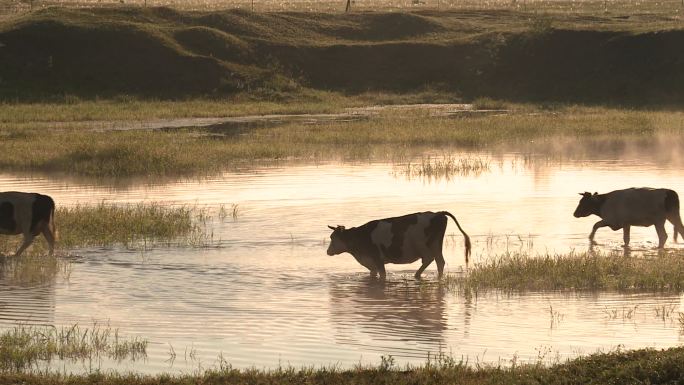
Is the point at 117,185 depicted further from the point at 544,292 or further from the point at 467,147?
the point at 544,292

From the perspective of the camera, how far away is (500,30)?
7075 cm

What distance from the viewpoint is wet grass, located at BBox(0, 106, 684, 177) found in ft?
113

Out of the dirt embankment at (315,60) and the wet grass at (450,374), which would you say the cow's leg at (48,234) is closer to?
the wet grass at (450,374)

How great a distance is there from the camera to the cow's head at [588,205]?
74.1 ft

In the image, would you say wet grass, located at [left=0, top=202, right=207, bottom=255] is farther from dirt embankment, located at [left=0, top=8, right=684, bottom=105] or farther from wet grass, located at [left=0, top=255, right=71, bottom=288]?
dirt embankment, located at [left=0, top=8, right=684, bottom=105]

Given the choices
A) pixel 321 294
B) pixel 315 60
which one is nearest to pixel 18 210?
pixel 321 294

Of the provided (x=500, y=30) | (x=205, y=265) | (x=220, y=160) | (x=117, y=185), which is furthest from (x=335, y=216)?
(x=500, y=30)

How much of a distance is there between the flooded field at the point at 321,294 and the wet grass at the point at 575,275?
586 mm

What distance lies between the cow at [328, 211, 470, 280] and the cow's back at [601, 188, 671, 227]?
3.97 meters

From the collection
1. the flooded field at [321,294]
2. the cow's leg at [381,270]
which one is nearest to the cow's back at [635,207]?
the flooded field at [321,294]

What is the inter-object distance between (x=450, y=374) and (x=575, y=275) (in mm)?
6792

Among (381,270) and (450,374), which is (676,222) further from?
(450,374)

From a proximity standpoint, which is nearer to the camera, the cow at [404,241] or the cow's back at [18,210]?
the cow at [404,241]

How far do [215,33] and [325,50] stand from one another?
20.0 feet
